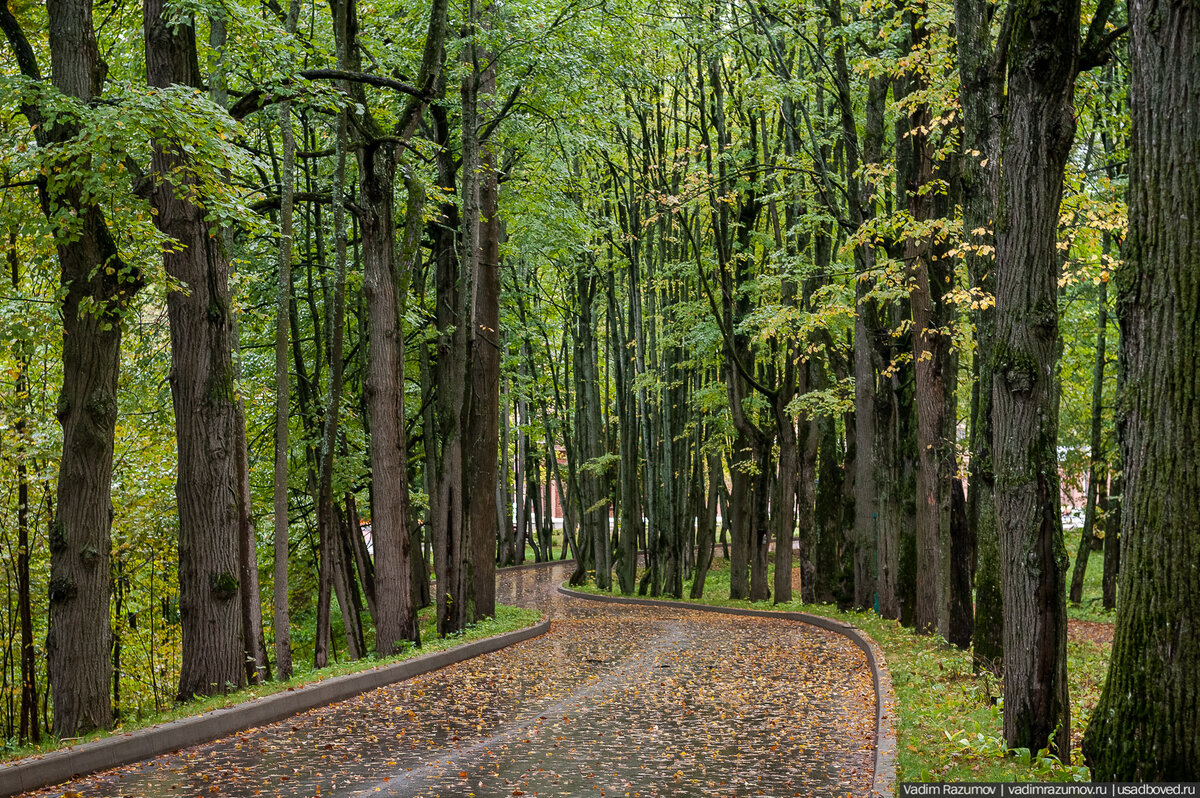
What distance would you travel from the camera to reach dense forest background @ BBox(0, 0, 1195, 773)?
8977mm

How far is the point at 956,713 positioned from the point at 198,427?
8.28 meters

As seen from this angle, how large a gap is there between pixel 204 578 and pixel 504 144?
1160cm

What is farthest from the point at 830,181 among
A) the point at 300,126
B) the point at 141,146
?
the point at 141,146

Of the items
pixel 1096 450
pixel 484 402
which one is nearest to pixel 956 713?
pixel 484 402

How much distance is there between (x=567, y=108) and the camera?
61.5 feet

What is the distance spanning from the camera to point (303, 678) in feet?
37.2

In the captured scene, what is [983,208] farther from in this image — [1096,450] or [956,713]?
[1096,450]

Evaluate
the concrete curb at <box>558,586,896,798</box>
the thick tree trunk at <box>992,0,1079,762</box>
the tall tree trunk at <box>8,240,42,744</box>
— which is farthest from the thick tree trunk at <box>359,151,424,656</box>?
the thick tree trunk at <box>992,0,1079,762</box>

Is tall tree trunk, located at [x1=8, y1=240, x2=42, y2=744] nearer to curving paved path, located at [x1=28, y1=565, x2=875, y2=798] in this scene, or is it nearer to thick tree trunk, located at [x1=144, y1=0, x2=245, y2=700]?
thick tree trunk, located at [x1=144, y1=0, x2=245, y2=700]

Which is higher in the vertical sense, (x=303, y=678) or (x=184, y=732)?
(x=184, y=732)

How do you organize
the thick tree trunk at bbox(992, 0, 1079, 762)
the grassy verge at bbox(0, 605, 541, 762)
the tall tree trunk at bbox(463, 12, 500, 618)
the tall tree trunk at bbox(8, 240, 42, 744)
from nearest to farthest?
the thick tree trunk at bbox(992, 0, 1079, 762) < the grassy verge at bbox(0, 605, 541, 762) < the tall tree trunk at bbox(8, 240, 42, 744) < the tall tree trunk at bbox(463, 12, 500, 618)

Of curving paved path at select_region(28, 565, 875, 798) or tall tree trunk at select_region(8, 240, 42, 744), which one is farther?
tall tree trunk at select_region(8, 240, 42, 744)

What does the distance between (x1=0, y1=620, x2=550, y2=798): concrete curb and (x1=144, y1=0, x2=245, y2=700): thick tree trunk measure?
4.48 feet

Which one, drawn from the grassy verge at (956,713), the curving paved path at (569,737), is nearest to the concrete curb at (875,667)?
the grassy verge at (956,713)
